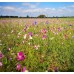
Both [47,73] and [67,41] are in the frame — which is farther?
[67,41]

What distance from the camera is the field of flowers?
1891mm

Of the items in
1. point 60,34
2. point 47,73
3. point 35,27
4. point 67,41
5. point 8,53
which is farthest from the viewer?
point 35,27

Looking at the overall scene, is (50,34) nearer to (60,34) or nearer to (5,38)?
(60,34)

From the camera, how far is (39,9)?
249cm

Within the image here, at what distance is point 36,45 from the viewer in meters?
2.18

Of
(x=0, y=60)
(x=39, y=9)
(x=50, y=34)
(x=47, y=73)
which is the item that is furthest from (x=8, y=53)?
(x=39, y=9)

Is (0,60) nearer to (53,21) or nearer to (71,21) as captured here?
(53,21)

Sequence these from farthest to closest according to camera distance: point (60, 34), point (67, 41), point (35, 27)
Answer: point (35, 27), point (60, 34), point (67, 41)

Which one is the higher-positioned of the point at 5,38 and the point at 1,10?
the point at 1,10

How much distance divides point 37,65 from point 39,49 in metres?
0.27

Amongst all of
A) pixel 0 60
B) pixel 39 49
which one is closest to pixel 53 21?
pixel 39 49

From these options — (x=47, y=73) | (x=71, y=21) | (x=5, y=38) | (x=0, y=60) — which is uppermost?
(x=71, y=21)

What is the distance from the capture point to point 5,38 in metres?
2.33

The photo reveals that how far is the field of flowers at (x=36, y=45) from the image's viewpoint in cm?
189
